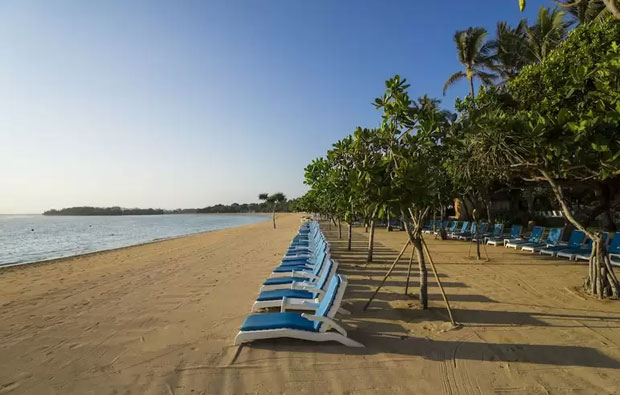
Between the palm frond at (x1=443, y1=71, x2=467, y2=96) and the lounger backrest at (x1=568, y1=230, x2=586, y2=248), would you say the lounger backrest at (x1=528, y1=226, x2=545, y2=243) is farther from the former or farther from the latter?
the palm frond at (x1=443, y1=71, x2=467, y2=96)

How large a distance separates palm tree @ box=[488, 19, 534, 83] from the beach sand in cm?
1980

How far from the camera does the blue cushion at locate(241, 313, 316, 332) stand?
4461mm

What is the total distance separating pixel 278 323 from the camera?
450 cm

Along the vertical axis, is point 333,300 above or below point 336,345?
above

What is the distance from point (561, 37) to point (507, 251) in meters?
15.5

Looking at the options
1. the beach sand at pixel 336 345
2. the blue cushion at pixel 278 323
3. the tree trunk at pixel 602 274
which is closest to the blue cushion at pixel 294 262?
A: the beach sand at pixel 336 345

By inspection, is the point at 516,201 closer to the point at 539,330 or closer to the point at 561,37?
the point at 561,37

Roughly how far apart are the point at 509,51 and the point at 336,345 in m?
26.1

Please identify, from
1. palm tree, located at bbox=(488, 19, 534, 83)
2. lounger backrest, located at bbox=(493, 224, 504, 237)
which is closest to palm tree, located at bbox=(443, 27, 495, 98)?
palm tree, located at bbox=(488, 19, 534, 83)

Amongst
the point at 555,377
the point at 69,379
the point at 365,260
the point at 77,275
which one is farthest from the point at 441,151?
the point at 77,275

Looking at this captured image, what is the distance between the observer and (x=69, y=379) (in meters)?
3.89

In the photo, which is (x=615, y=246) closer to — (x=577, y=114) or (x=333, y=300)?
(x=577, y=114)

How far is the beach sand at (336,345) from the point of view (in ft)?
11.9

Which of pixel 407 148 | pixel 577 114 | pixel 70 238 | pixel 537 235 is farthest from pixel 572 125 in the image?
pixel 70 238
